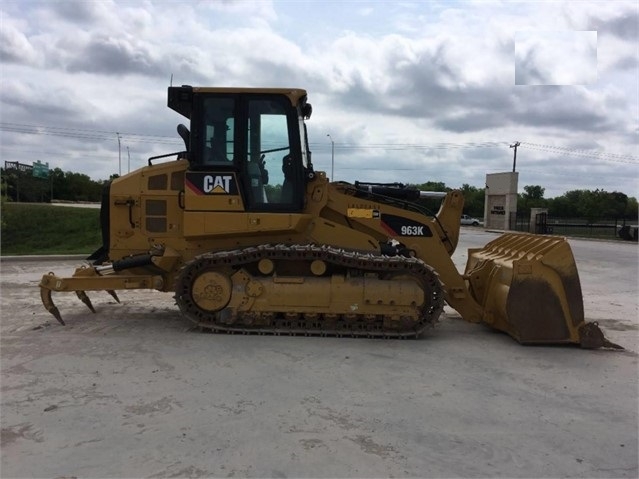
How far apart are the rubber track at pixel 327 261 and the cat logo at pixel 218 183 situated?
873 millimetres

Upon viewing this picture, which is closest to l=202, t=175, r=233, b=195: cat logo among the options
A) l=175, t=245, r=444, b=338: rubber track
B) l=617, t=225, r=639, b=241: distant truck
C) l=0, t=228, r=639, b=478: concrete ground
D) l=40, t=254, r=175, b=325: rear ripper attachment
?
l=175, t=245, r=444, b=338: rubber track

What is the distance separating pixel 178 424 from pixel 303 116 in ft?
15.9

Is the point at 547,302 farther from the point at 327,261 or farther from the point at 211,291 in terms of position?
the point at 211,291

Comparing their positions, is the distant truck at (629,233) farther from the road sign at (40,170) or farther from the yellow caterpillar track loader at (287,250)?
the road sign at (40,170)

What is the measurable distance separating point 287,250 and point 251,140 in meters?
1.62

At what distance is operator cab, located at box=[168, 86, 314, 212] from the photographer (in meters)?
6.96

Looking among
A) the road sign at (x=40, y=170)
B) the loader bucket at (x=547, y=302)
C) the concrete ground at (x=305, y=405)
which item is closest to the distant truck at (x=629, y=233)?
the concrete ground at (x=305, y=405)

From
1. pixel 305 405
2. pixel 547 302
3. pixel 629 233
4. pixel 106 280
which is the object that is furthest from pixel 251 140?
pixel 629 233

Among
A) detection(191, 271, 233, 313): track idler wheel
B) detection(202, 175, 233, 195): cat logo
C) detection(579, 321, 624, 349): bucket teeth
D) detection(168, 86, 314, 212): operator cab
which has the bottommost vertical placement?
detection(579, 321, 624, 349): bucket teeth

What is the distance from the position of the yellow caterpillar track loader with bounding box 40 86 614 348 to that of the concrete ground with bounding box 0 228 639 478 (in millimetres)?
375

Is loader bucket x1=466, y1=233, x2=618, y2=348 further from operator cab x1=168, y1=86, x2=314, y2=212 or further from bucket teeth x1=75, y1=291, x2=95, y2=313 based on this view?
bucket teeth x1=75, y1=291, x2=95, y2=313

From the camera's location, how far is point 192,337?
21.2 ft

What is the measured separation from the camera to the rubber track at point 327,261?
6.65 metres

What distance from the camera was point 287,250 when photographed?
6.71m
